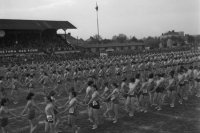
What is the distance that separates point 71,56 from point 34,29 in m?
8.91

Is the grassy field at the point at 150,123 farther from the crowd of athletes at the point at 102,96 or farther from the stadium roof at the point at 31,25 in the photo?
the stadium roof at the point at 31,25

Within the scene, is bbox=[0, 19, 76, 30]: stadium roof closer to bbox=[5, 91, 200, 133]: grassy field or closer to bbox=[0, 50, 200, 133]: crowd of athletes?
bbox=[0, 50, 200, 133]: crowd of athletes

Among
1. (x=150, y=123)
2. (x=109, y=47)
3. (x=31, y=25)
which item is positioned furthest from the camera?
(x=109, y=47)

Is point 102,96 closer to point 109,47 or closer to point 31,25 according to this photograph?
point 31,25

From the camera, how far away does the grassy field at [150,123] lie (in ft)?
37.5

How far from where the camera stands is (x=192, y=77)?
17.1 meters

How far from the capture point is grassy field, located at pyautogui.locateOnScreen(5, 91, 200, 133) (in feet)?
37.5

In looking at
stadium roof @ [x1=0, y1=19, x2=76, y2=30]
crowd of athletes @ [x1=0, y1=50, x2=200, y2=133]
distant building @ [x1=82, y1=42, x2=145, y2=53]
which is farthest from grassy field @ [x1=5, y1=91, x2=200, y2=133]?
distant building @ [x1=82, y1=42, x2=145, y2=53]

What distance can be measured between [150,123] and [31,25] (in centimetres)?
4469

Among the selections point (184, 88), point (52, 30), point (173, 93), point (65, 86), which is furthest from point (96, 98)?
point (52, 30)

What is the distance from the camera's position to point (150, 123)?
40.4ft

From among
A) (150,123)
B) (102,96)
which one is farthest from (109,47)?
(150,123)

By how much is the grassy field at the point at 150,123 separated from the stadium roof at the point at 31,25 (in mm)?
38532

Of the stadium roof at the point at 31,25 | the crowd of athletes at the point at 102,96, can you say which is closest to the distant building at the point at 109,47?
the stadium roof at the point at 31,25
